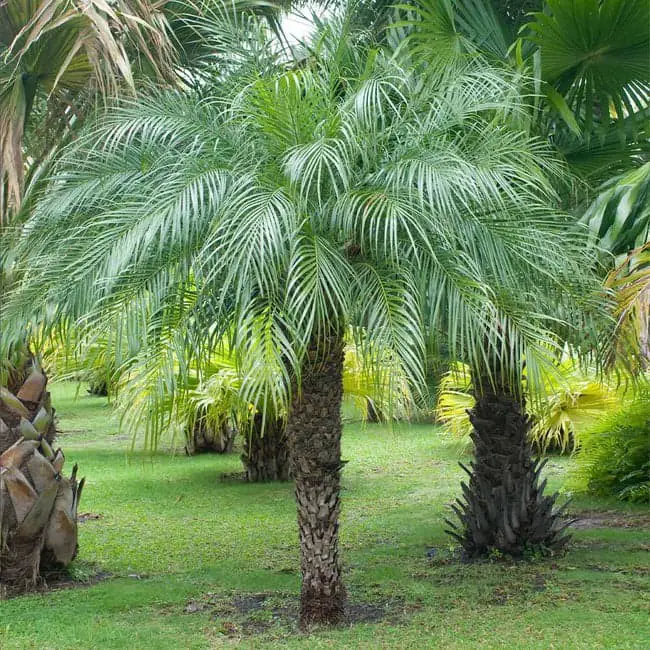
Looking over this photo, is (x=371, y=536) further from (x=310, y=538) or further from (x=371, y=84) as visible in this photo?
(x=371, y=84)

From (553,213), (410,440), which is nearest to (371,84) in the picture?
(553,213)

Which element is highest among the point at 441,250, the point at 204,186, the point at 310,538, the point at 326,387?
the point at 204,186

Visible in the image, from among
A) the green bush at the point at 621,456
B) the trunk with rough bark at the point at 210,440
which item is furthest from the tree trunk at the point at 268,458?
the green bush at the point at 621,456

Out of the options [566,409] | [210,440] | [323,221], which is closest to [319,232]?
[323,221]

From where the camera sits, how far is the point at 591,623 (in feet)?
18.2

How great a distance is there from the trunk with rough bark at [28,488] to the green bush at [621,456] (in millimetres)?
5987

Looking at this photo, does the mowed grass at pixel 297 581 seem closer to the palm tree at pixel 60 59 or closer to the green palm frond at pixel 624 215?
the green palm frond at pixel 624 215

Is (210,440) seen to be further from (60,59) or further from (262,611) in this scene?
(60,59)

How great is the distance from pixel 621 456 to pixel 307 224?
6368 millimetres

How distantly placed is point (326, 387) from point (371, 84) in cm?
184

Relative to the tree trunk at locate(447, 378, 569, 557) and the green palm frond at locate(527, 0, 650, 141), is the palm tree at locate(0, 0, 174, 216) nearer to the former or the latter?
the green palm frond at locate(527, 0, 650, 141)

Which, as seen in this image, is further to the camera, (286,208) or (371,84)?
(371,84)

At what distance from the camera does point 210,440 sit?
14766 mm

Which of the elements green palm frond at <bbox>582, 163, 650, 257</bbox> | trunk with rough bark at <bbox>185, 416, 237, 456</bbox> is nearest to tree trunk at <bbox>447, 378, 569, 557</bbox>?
green palm frond at <bbox>582, 163, 650, 257</bbox>
